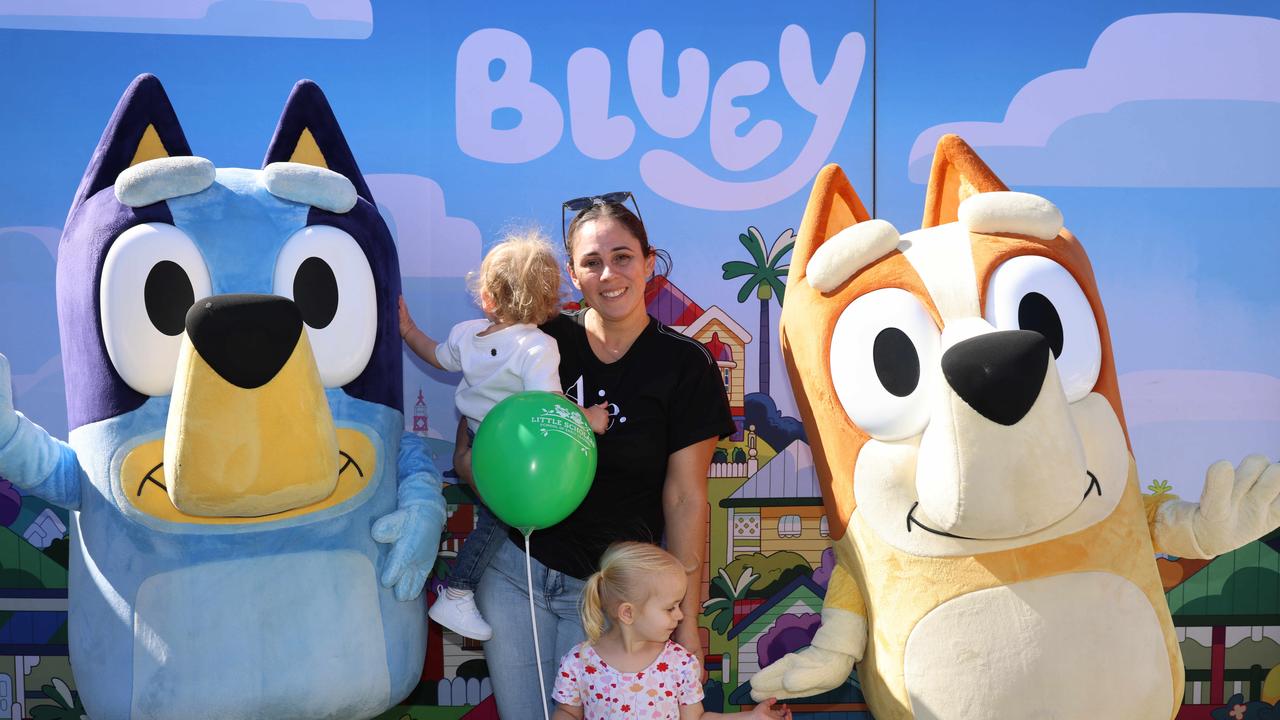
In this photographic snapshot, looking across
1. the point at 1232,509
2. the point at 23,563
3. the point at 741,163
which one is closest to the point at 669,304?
the point at 741,163

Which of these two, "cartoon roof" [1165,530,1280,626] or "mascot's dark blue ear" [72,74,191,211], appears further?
"cartoon roof" [1165,530,1280,626]

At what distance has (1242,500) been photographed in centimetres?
228

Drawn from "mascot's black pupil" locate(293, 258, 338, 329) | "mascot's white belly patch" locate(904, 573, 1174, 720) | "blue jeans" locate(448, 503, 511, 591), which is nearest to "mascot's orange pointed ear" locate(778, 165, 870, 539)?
"mascot's white belly patch" locate(904, 573, 1174, 720)

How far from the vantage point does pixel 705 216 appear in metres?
3.00

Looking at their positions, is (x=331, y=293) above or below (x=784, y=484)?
above

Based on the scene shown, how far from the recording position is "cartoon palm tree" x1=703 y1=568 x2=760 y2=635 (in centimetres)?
303

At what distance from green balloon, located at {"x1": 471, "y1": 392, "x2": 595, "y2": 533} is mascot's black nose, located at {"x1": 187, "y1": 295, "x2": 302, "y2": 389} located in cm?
50

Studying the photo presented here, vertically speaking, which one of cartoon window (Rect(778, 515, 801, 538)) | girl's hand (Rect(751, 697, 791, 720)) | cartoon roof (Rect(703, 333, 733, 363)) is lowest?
girl's hand (Rect(751, 697, 791, 720))

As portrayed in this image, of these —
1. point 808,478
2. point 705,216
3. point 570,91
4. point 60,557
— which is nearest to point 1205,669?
point 808,478

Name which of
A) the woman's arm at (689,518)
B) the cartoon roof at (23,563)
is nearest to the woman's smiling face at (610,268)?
the woman's arm at (689,518)

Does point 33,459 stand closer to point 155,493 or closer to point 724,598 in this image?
point 155,493

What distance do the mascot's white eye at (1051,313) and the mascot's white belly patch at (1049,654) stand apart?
43 centimetres

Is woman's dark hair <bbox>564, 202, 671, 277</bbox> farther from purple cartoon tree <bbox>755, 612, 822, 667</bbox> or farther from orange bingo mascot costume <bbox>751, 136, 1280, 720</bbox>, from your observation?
purple cartoon tree <bbox>755, 612, 822, 667</bbox>

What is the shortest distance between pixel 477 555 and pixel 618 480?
39 centimetres
